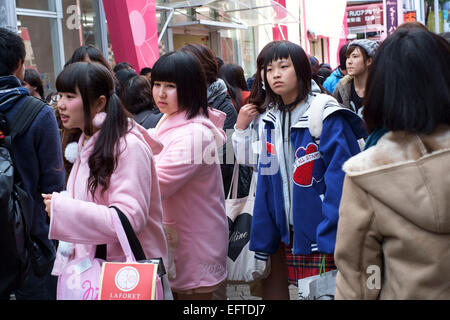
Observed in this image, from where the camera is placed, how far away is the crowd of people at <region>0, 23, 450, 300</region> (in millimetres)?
1897

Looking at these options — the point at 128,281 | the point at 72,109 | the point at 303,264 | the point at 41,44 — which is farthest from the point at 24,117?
the point at 41,44

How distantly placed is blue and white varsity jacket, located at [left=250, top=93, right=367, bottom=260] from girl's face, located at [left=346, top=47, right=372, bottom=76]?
2.61 meters

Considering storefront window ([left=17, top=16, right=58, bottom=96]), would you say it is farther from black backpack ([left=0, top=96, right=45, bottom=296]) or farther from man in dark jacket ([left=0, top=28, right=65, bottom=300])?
black backpack ([left=0, top=96, right=45, bottom=296])

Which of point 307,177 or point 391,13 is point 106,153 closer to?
point 307,177

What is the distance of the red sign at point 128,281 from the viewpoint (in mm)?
2252

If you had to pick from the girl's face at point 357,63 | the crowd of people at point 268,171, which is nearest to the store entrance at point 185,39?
the girl's face at point 357,63

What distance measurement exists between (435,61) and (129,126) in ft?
4.94

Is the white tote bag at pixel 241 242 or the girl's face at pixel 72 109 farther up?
the girl's face at pixel 72 109

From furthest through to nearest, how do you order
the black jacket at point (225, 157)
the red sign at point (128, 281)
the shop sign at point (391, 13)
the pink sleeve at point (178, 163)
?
the shop sign at point (391, 13)
the black jacket at point (225, 157)
the pink sleeve at point (178, 163)
the red sign at point (128, 281)

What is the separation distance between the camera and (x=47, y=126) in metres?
3.63

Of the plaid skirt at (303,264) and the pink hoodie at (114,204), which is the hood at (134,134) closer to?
the pink hoodie at (114,204)

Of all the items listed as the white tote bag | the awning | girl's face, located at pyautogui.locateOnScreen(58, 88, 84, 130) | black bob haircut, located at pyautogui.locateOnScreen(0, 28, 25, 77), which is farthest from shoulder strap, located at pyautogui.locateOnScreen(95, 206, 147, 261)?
the awning
